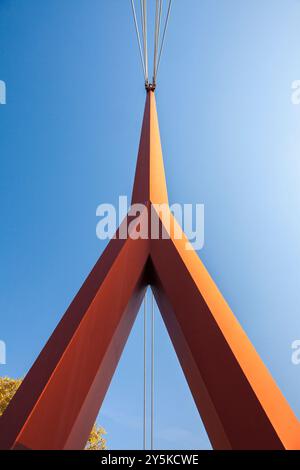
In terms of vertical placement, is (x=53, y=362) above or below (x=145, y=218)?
below

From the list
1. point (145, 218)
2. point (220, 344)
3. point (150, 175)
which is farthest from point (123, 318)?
point (150, 175)

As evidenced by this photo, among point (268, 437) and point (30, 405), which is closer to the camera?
Result: point (268, 437)

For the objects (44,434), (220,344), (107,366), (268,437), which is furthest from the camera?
(107,366)

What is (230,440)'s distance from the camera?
3.68 meters

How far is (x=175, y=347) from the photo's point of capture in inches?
215

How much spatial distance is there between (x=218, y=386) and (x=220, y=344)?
20.1 inches

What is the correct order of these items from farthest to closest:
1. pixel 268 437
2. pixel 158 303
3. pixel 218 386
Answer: pixel 158 303
pixel 218 386
pixel 268 437

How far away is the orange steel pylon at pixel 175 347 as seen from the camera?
377 centimetres

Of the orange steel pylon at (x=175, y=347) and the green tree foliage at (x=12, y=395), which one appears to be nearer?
the orange steel pylon at (x=175, y=347)

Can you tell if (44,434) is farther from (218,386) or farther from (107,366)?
(218,386)

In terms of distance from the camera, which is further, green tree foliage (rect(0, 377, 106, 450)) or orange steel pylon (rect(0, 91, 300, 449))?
green tree foliage (rect(0, 377, 106, 450))

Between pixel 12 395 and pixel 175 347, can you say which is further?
pixel 12 395

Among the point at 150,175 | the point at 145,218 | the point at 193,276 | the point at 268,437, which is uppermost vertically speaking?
the point at 150,175

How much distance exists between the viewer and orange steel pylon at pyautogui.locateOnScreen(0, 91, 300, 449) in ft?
12.4
